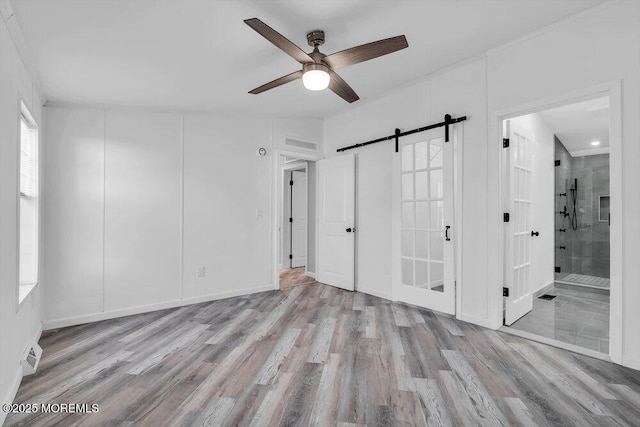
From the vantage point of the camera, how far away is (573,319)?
3.32 m

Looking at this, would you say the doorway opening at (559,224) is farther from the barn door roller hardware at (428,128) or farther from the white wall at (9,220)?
the white wall at (9,220)

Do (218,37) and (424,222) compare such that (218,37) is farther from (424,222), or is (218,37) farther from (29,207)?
(424,222)

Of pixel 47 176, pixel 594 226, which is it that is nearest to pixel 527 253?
pixel 594 226

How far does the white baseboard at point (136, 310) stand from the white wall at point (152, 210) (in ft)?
0.04

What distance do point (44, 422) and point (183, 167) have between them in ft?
9.48

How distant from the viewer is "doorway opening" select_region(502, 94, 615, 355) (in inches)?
121

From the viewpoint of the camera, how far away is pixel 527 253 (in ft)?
11.6

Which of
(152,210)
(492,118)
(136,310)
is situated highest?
(492,118)

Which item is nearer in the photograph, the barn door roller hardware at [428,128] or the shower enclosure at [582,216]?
the barn door roller hardware at [428,128]

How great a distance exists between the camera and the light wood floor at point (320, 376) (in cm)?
175

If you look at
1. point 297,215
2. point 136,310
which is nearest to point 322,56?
point 136,310

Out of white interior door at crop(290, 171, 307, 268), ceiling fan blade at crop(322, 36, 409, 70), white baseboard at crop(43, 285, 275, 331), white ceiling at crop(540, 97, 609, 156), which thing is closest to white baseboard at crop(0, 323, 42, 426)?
white baseboard at crop(43, 285, 275, 331)

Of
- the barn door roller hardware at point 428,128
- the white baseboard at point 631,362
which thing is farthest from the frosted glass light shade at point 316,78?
the white baseboard at point 631,362

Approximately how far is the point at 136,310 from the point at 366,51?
3667mm
